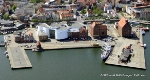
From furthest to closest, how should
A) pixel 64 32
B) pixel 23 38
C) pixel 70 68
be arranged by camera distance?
pixel 64 32 → pixel 23 38 → pixel 70 68

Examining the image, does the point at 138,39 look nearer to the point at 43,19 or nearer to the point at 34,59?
the point at 34,59

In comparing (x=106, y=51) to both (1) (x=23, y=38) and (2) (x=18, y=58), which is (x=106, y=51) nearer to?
(2) (x=18, y=58)

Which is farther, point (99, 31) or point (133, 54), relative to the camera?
point (99, 31)

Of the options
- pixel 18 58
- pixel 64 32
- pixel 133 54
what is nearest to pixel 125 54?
pixel 133 54

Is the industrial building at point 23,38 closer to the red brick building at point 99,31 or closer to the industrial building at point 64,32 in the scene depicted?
the industrial building at point 64,32

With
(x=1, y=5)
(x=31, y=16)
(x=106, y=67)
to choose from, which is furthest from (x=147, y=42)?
(x=1, y=5)

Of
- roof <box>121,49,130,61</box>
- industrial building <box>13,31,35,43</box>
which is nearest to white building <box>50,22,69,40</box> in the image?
industrial building <box>13,31,35,43</box>

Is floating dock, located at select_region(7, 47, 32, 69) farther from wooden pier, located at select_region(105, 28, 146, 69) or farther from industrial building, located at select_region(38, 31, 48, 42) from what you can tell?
wooden pier, located at select_region(105, 28, 146, 69)
